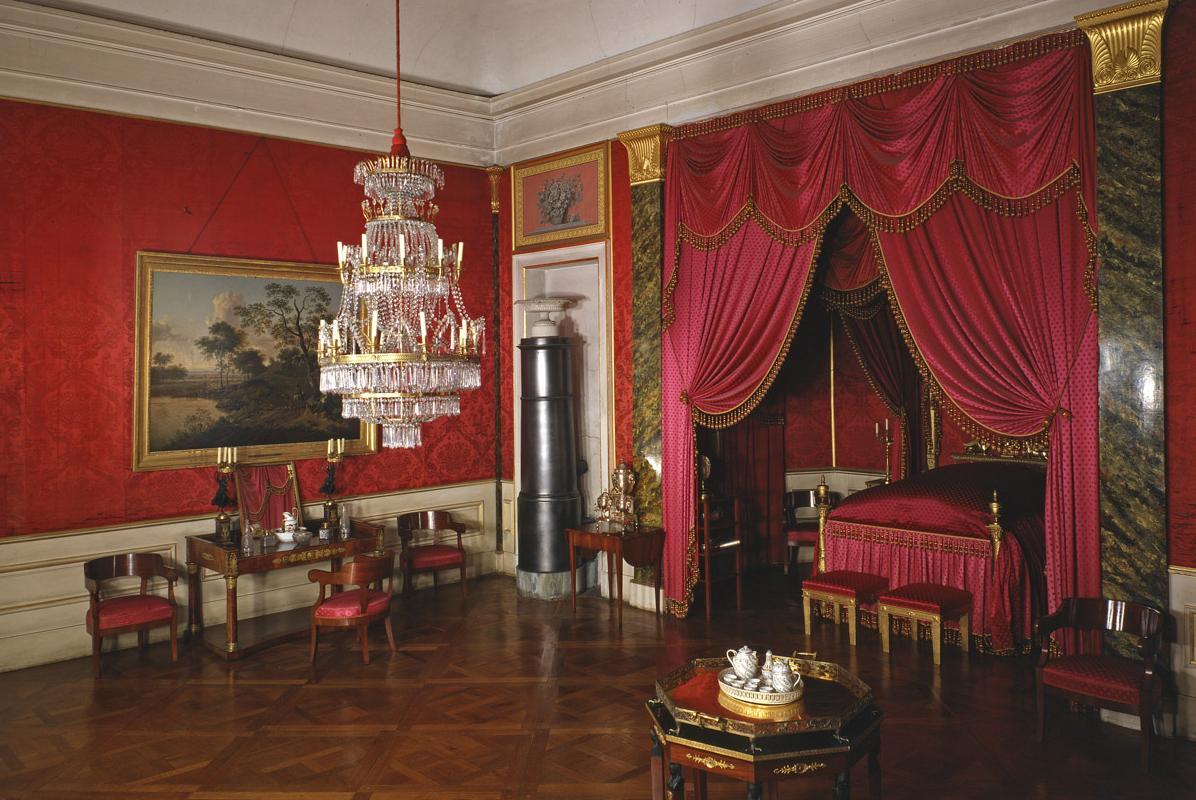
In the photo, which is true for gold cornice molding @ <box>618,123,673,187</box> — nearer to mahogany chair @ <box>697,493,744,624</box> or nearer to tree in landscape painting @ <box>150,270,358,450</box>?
mahogany chair @ <box>697,493,744,624</box>

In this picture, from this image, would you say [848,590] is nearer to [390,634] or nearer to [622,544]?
[622,544]

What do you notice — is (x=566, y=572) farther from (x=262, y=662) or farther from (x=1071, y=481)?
(x=1071, y=481)

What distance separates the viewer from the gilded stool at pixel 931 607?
5.25 metres

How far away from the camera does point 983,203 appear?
475 cm

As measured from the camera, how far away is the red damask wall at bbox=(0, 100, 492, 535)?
5570mm

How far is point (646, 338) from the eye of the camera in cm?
668

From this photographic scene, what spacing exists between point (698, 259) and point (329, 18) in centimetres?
333

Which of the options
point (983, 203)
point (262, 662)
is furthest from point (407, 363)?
point (983, 203)

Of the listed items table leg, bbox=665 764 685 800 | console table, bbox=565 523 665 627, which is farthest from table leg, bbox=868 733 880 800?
console table, bbox=565 523 665 627

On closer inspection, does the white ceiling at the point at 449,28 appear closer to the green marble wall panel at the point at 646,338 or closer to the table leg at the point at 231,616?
the green marble wall panel at the point at 646,338

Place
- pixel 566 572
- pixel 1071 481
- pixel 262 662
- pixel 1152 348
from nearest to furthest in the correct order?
pixel 1152 348
pixel 1071 481
pixel 262 662
pixel 566 572

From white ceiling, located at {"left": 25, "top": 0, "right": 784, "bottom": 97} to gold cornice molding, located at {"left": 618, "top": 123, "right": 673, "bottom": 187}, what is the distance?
0.68 m

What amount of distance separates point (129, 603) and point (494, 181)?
4.43 metres

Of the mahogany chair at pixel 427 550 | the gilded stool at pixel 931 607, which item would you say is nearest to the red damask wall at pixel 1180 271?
the gilded stool at pixel 931 607
